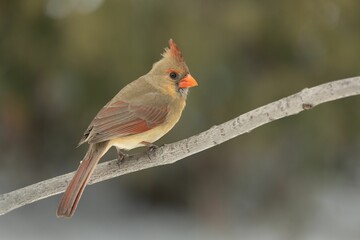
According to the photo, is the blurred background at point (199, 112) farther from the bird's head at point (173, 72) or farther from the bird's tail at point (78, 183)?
the bird's tail at point (78, 183)

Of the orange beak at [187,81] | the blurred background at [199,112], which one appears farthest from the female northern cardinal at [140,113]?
the blurred background at [199,112]

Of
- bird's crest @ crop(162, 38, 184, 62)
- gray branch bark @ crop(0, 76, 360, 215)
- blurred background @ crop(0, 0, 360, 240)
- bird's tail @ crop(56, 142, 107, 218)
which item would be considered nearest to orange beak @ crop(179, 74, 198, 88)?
bird's crest @ crop(162, 38, 184, 62)

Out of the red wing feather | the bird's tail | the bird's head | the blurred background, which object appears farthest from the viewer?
the blurred background

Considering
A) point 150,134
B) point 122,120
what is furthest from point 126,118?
point 150,134

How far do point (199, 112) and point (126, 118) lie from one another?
2.84 metres

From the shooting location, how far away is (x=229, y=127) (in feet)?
5.73

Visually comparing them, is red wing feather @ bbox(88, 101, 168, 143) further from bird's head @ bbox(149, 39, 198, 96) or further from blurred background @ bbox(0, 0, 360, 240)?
blurred background @ bbox(0, 0, 360, 240)

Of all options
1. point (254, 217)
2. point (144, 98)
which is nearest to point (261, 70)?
point (254, 217)

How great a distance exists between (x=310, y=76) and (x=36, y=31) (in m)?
2.06

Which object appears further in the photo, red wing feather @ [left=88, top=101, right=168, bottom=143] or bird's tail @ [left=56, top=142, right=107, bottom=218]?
red wing feather @ [left=88, top=101, right=168, bottom=143]

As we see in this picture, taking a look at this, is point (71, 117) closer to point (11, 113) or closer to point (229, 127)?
point (11, 113)

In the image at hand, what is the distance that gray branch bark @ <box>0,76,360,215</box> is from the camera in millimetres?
1464

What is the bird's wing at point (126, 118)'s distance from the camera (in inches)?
70.1

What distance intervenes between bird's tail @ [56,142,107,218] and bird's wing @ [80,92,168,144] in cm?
5
